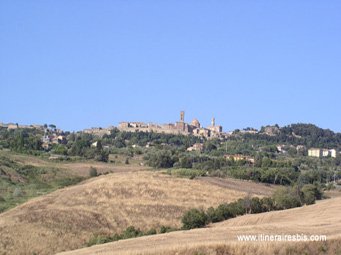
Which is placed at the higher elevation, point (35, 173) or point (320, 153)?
point (320, 153)

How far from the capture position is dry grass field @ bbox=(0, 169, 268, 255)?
42.5m

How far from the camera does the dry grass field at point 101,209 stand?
42.5 metres

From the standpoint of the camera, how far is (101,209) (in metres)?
55.2

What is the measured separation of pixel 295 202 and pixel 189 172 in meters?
26.4

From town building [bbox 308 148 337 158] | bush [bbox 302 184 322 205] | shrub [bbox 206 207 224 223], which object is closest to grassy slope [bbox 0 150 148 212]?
shrub [bbox 206 207 224 223]

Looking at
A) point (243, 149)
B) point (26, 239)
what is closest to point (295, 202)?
point (26, 239)

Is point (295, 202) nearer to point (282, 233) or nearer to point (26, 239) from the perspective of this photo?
point (26, 239)

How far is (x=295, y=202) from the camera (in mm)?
53906

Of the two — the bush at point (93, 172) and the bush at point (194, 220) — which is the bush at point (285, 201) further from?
the bush at point (93, 172)

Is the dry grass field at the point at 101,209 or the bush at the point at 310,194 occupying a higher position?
the bush at the point at 310,194

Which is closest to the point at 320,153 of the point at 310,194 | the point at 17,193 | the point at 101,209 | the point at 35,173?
the point at 35,173

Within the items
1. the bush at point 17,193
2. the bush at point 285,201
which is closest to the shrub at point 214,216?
the bush at point 285,201

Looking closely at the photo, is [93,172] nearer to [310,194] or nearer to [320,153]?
[310,194]

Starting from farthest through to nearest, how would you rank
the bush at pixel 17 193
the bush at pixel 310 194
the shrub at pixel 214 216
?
1. the bush at pixel 17 193
2. the bush at pixel 310 194
3. the shrub at pixel 214 216
